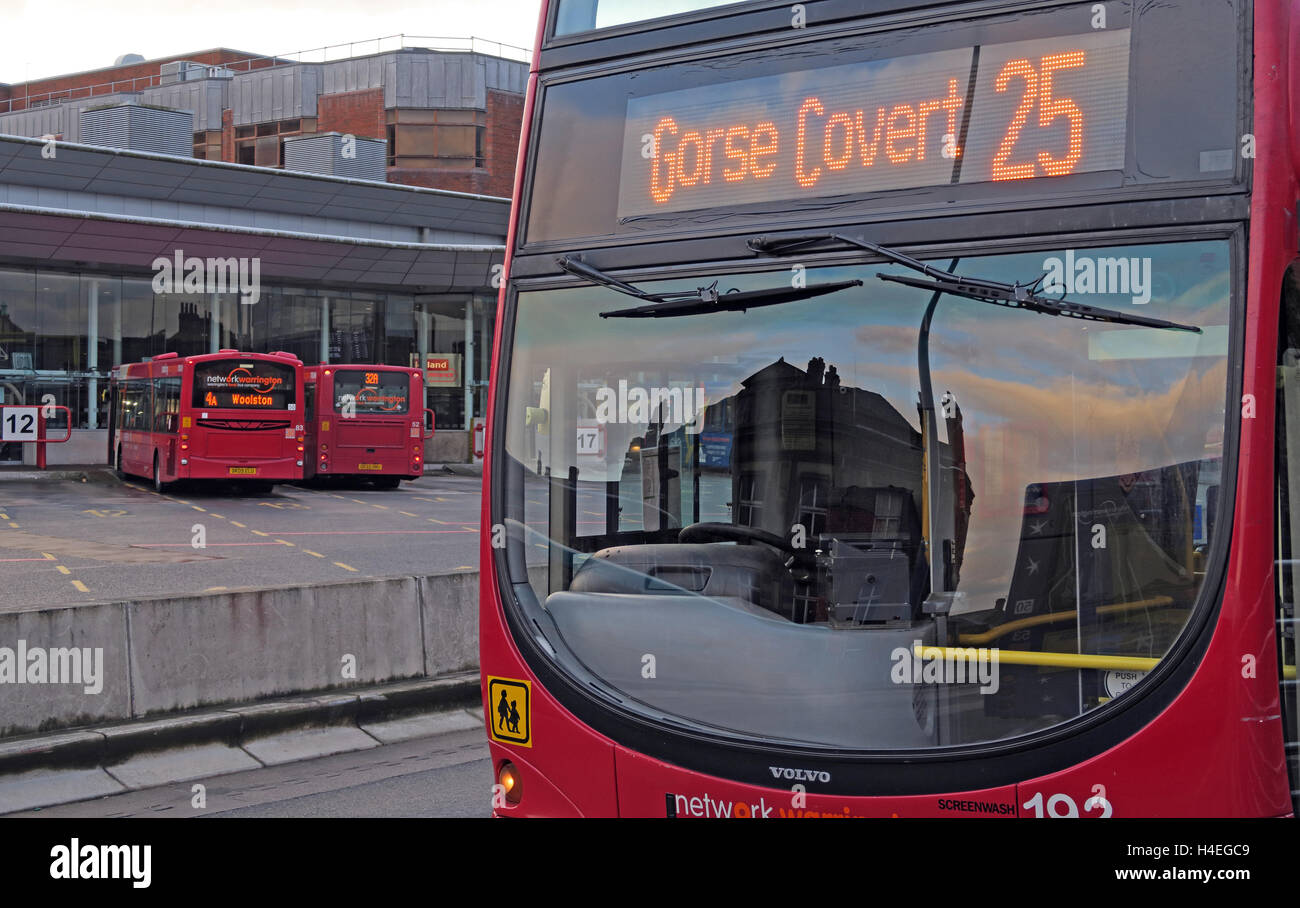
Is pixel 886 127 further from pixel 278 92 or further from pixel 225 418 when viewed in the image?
pixel 278 92

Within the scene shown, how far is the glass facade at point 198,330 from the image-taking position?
116 feet

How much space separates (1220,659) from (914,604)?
884 mm

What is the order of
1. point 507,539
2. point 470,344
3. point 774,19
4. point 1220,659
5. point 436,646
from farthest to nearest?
1. point 470,344
2. point 436,646
3. point 507,539
4. point 774,19
5. point 1220,659

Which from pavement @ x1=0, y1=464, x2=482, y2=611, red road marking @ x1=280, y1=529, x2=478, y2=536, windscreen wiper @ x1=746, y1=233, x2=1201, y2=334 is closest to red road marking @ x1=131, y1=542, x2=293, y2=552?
pavement @ x1=0, y1=464, x2=482, y2=611

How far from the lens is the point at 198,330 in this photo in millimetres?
38625

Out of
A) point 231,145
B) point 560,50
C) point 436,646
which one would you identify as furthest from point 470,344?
point 560,50

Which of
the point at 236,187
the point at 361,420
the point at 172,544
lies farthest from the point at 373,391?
the point at 172,544

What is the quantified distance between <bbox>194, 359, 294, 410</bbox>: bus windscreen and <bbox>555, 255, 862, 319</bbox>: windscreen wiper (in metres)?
24.3

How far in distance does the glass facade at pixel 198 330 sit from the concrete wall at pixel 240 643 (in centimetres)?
2678

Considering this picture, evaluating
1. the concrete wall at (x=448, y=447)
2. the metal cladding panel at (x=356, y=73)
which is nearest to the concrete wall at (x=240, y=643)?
the concrete wall at (x=448, y=447)

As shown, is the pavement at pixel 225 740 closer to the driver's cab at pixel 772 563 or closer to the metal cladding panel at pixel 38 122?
the driver's cab at pixel 772 563

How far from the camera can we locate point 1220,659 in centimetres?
342

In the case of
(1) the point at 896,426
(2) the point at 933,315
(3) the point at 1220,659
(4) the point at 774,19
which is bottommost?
(3) the point at 1220,659

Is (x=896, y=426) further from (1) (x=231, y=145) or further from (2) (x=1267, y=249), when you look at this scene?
(1) (x=231, y=145)
